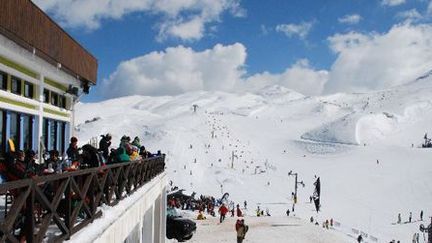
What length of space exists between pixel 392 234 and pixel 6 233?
52.1 meters

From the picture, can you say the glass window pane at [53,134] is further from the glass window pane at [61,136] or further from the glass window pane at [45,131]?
the glass window pane at [45,131]

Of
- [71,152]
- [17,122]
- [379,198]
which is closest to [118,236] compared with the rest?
[71,152]

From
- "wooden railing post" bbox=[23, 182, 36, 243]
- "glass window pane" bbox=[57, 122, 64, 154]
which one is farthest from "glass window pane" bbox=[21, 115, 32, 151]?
"wooden railing post" bbox=[23, 182, 36, 243]

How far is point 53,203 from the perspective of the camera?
5.25 metres

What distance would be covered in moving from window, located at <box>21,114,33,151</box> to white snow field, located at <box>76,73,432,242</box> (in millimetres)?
17314

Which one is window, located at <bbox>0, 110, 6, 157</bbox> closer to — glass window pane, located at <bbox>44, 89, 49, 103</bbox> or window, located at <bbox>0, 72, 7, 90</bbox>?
window, located at <bbox>0, 72, 7, 90</bbox>

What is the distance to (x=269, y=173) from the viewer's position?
8756cm

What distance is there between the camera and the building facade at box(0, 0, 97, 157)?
38.0 ft

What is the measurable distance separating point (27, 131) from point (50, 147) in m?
2.84

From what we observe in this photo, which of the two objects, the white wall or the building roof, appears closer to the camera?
the white wall

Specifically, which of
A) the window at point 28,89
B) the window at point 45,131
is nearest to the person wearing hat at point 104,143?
the window at point 28,89

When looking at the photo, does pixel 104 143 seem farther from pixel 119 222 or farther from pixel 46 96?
pixel 46 96

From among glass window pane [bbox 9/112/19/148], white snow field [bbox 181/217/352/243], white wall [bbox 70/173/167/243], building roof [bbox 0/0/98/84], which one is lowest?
white snow field [bbox 181/217/352/243]

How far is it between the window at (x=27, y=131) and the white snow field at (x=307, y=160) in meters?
17.3
